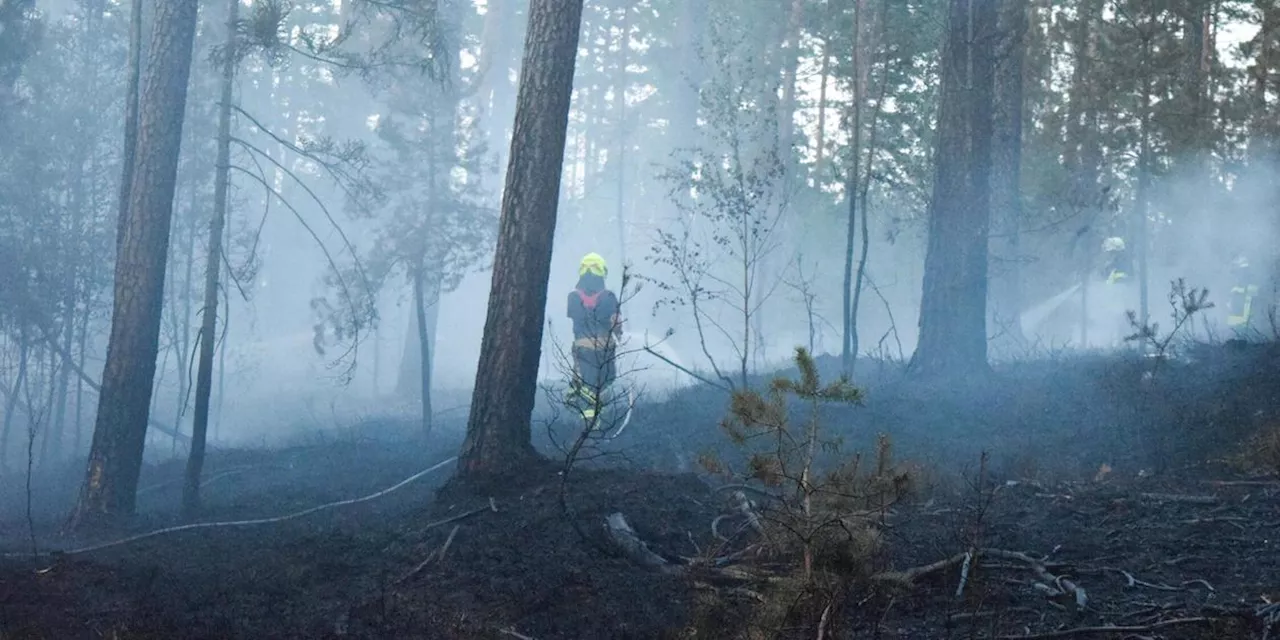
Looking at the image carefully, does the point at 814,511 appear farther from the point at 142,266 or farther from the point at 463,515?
the point at 142,266

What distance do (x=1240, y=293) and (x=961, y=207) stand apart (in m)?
15.1

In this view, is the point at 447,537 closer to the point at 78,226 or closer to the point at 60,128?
the point at 78,226

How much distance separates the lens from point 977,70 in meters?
13.4

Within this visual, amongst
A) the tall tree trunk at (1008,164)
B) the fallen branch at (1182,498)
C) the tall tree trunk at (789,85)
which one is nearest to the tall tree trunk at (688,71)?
the tall tree trunk at (789,85)

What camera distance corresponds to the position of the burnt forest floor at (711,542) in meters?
5.06

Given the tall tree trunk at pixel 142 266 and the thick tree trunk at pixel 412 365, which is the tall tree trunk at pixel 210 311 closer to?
the tall tree trunk at pixel 142 266

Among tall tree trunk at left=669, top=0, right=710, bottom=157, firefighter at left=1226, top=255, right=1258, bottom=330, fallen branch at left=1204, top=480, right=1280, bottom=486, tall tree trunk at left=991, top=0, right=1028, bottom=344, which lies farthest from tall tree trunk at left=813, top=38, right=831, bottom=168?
fallen branch at left=1204, top=480, right=1280, bottom=486

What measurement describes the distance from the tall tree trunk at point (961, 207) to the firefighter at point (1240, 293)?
1154cm

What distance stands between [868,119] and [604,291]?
6281mm

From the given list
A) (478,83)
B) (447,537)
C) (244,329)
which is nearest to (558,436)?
(447,537)

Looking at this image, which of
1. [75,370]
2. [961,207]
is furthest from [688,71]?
[75,370]

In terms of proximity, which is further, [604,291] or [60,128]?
[60,128]

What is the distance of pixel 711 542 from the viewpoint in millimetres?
6422

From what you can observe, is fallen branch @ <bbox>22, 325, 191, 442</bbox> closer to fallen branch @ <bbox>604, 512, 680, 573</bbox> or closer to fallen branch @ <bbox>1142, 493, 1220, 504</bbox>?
fallen branch @ <bbox>604, 512, 680, 573</bbox>
